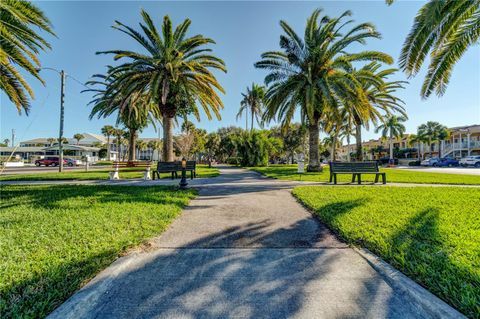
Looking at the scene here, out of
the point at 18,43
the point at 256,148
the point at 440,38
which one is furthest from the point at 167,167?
the point at 256,148

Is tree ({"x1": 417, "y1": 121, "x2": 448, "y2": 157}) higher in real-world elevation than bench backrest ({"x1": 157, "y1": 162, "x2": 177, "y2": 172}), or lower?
higher

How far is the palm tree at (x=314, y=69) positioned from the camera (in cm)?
1289

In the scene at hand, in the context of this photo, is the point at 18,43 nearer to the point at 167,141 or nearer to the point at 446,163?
the point at 167,141

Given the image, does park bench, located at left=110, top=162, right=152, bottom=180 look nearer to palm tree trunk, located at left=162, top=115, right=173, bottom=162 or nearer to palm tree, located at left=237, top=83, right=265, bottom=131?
palm tree trunk, located at left=162, top=115, right=173, bottom=162

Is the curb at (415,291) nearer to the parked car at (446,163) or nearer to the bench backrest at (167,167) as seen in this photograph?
the bench backrest at (167,167)

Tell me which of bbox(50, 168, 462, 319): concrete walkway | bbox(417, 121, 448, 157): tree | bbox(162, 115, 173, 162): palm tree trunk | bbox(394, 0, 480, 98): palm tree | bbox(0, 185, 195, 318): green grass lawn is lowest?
bbox(50, 168, 462, 319): concrete walkway

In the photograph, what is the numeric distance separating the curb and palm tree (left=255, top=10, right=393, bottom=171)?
11.2 m

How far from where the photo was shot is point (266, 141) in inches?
1152

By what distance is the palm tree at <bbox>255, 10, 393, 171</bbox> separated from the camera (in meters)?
12.9

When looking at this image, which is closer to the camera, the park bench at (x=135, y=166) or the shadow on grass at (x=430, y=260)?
the shadow on grass at (x=430, y=260)

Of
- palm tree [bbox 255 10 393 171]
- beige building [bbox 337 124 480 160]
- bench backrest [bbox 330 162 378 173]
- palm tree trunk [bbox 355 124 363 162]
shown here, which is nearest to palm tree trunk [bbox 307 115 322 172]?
palm tree [bbox 255 10 393 171]

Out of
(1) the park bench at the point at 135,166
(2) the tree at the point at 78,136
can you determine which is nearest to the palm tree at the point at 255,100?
(1) the park bench at the point at 135,166

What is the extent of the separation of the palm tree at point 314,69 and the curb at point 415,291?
11.2 metres

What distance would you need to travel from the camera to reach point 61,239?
3400 mm
